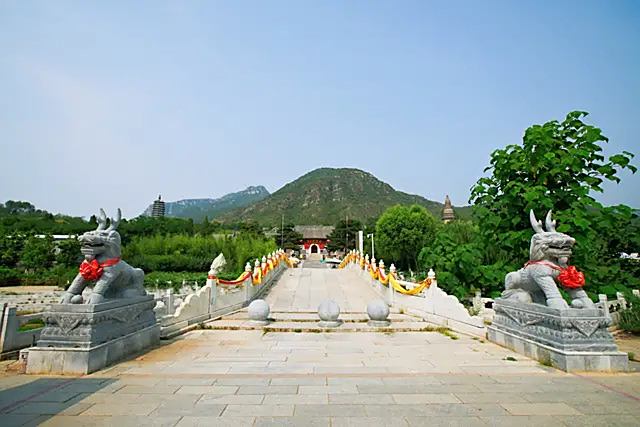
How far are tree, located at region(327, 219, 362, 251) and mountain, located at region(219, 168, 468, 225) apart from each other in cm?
2698

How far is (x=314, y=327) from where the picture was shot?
378 inches

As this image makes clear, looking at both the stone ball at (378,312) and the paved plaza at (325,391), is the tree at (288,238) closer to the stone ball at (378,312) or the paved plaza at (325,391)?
the stone ball at (378,312)

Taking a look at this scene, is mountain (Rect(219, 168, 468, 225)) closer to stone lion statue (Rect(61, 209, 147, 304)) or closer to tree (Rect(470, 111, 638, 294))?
tree (Rect(470, 111, 638, 294))

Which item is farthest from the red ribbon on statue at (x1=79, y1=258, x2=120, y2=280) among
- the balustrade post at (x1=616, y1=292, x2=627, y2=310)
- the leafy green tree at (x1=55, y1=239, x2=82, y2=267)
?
the leafy green tree at (x1=55, y1=239, x2=82, y2=267)

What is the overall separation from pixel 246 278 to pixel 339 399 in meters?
9.55

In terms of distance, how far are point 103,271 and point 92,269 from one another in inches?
6.1

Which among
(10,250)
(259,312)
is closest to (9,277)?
(10,250)

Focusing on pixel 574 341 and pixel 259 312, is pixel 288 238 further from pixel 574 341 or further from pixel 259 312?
pixel 574 341

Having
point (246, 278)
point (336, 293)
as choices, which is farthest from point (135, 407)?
point (336, 293)

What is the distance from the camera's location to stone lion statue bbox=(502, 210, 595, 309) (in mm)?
6014

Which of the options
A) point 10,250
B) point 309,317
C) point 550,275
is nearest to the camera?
point 550,275

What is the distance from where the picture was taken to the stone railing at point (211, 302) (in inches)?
340

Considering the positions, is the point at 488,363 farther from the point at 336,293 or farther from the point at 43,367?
the point at 336,293

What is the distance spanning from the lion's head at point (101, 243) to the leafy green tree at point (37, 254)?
29.5 metres
